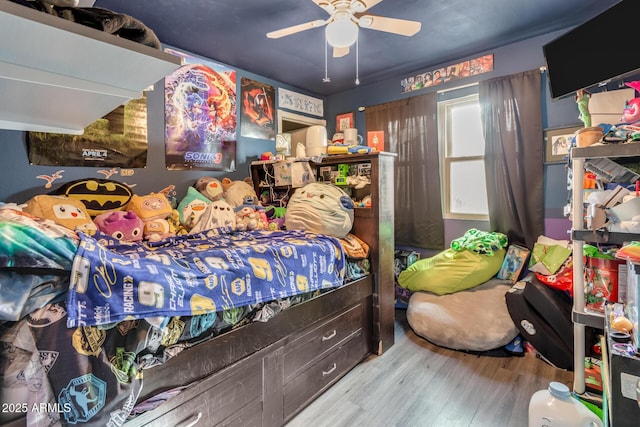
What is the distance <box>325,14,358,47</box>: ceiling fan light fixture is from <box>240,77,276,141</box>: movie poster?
1471 millimetres

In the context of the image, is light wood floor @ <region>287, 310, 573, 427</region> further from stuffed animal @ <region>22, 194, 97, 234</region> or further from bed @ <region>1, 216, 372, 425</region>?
stuffed animal @ <region>22, 194, 97, 234</region>

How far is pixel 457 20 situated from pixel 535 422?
2.54 meters

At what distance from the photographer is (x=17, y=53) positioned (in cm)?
66

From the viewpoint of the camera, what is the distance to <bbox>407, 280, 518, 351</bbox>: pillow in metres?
2.13

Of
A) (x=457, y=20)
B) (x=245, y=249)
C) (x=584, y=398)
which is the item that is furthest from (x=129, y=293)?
(x=457, y=20)

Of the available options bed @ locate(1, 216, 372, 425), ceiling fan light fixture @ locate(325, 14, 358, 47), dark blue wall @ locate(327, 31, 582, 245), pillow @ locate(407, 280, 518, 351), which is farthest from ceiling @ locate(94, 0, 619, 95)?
pillow @ locate(407, 280, 518, 351)

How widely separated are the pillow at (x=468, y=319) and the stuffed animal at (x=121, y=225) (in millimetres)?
2170

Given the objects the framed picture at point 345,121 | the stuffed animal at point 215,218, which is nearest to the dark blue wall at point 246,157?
the framed picture at point 345,121

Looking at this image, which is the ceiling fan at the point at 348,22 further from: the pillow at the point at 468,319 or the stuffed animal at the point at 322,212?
the pillow at the point at 468,319

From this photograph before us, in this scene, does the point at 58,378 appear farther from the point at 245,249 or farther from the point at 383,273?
the point at 383,273

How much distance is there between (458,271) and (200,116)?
263 centimetres

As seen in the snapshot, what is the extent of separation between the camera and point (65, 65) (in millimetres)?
734

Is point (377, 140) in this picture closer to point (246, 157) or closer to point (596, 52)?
point (246, 157)

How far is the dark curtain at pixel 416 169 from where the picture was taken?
307cm
